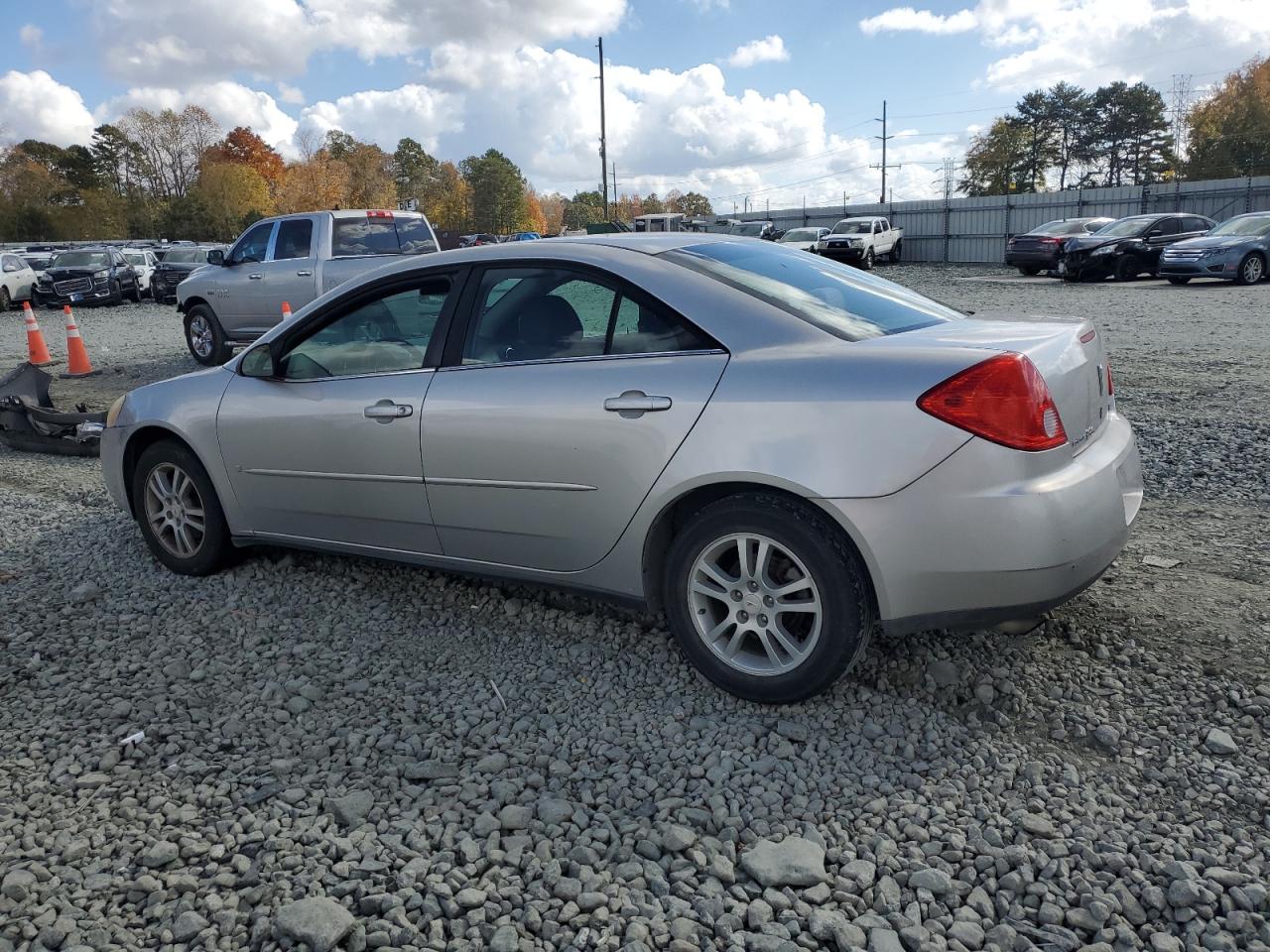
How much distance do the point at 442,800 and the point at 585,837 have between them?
471 mm

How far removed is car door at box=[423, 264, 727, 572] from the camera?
3.32 meters

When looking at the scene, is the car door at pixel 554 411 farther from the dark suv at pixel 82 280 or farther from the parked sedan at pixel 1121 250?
the dark suv at pixel 82 280

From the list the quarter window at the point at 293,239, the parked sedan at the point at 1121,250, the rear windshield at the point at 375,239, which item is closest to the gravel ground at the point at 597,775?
the rear windshield at the point at 375,239

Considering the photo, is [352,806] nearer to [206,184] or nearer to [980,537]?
[980,537]

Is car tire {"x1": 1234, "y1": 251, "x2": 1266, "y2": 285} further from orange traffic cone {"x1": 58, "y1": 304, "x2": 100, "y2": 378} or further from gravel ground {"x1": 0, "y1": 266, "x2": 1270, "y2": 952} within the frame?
orange traffic cone {"x1": 58, "y1": 304, "x2": 100, "y2": 378}

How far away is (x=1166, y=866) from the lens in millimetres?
2395

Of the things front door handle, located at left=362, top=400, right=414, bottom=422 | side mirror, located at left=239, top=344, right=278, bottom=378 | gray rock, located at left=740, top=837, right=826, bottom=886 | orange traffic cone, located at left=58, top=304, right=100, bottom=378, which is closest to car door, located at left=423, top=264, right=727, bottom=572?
front door handle, located at left=362, top=400, right=414, bottom=422

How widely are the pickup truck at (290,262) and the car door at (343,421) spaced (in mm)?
7969

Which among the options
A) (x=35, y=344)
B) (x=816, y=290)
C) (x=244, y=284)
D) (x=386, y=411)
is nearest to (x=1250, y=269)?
(x=244, y=284)

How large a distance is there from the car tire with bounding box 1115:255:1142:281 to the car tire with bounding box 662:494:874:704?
2229cm

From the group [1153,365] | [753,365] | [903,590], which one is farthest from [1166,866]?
[1153,365]

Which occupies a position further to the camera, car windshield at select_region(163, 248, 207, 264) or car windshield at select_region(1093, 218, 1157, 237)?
car windshield at select_region(163, 248, 207, 264)

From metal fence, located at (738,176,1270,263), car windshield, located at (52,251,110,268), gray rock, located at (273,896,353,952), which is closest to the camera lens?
gray rock, located at (273,896,353,952)

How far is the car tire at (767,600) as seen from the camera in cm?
303
